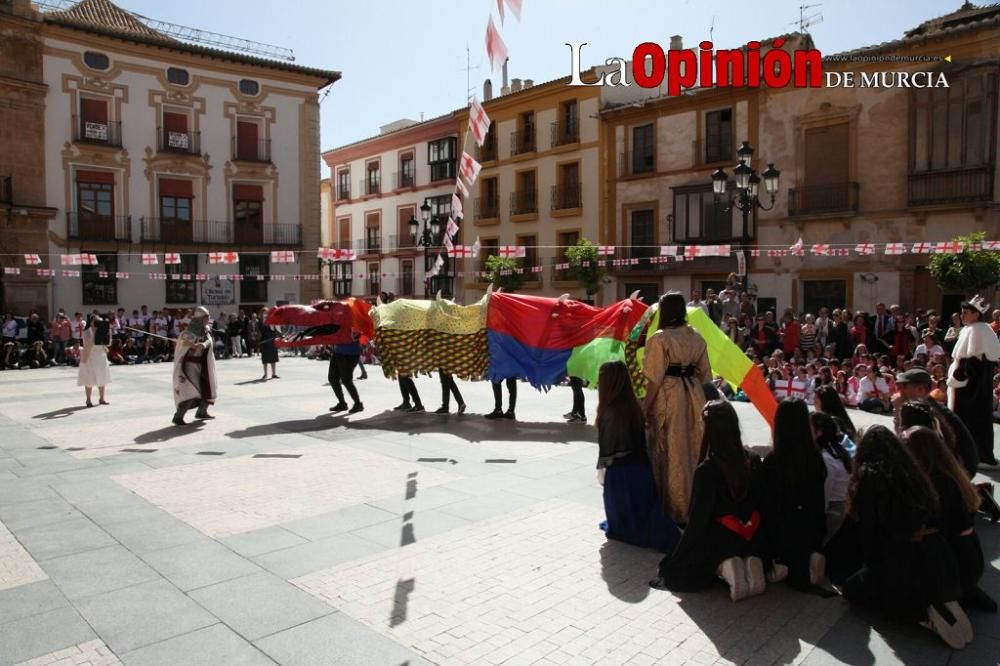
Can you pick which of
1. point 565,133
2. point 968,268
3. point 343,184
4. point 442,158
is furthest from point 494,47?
point 343,184

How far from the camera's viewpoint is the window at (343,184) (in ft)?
136

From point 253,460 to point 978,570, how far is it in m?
6.57

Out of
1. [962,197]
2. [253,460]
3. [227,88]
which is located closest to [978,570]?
[253,460]

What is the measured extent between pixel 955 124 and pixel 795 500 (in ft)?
65.7

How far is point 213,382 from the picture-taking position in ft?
34.3

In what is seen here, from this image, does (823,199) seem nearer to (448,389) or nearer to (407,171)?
(448,389)

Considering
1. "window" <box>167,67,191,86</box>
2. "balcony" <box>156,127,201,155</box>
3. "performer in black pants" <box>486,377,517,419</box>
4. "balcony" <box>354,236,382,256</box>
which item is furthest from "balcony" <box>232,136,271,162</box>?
"performer in black pants" <box>486,377,517,419</box>

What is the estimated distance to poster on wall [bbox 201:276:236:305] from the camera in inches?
1127

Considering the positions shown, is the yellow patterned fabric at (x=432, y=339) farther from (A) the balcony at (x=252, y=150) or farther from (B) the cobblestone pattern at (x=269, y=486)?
(A) the balcony at (x=252, y=150)

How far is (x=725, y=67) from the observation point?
952 inches

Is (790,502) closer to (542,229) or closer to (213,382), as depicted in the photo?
(213,382)

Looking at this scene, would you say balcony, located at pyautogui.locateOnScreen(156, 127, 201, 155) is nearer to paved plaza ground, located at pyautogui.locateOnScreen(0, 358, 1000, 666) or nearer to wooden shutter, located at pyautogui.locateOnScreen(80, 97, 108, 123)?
wooden shutter, located at pyautogui.locateOnScreen(80, 97, 108, 123)

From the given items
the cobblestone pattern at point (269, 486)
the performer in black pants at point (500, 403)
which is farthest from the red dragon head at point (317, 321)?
the cobblestone pattern at point (269, 486)

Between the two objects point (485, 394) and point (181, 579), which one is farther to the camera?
point (485, 394)
